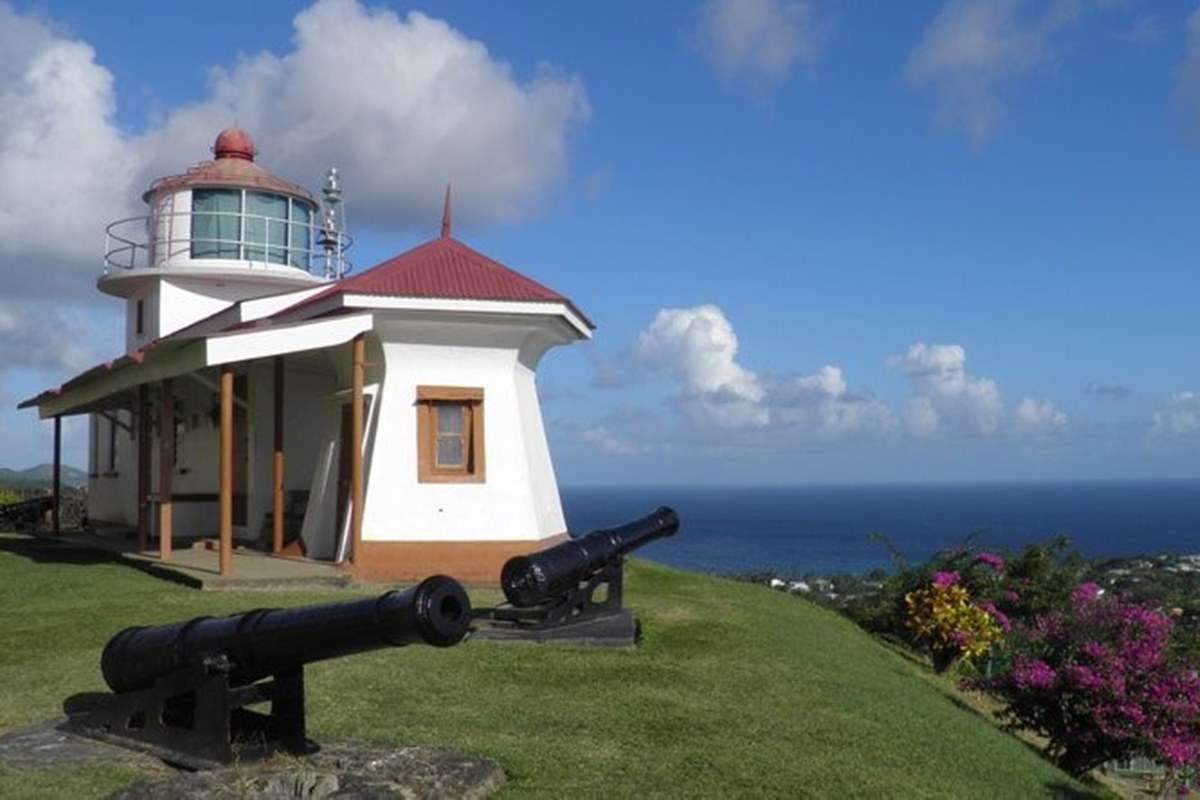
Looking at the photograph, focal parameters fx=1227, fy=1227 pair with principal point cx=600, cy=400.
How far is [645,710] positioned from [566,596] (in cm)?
263

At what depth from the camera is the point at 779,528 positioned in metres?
125

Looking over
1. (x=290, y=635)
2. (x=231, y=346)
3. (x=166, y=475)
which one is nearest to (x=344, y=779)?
(x=290, y=635)

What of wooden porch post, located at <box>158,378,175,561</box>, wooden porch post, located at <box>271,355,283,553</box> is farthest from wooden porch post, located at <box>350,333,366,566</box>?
wooden porch post, located at <box>158,378,175,561</box>

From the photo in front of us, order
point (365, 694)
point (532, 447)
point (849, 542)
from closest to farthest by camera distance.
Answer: point (365, 694)
point (532, 447)
point (849, 542)

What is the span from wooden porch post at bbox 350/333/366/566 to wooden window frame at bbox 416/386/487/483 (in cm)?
80

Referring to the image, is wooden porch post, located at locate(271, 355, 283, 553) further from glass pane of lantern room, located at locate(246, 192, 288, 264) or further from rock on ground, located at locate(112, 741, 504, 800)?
rock on ground, located at locate(112, 741, 504, 800)

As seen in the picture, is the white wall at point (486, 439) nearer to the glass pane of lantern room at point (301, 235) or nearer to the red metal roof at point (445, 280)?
the red metal roof at point (445, 280)

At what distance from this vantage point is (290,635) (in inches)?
239

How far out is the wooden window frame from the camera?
15.2 m

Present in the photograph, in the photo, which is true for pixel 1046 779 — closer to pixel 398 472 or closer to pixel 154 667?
pixel 154 667

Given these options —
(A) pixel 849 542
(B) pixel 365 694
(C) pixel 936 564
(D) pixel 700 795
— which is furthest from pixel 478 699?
(A) pixel 849 542

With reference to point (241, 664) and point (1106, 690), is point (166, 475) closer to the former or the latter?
point (241, 664)

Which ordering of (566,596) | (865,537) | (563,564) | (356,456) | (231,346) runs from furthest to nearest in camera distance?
(865,537)
(356,456)
(231,346)
(566,596)
(563,564)

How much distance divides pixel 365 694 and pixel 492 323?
7250mm
